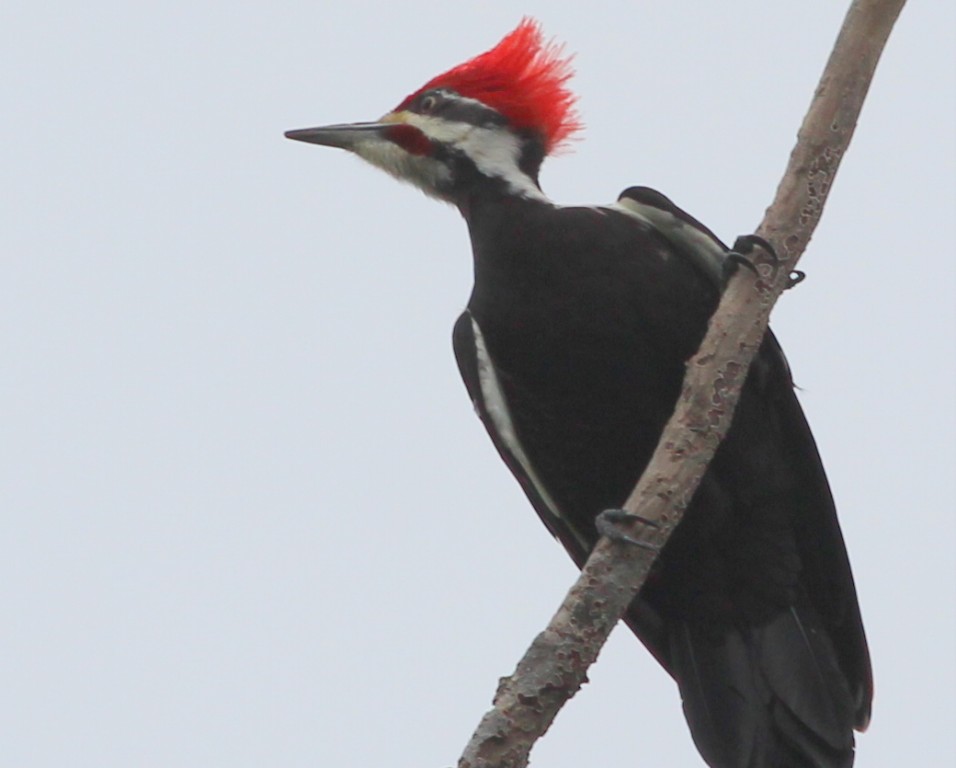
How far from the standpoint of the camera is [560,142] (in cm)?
491

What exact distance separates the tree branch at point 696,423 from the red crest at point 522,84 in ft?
4.55

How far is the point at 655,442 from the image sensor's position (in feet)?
13.9

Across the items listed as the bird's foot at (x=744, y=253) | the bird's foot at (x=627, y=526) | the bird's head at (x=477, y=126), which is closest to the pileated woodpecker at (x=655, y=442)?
the bird's head at (x=477, y=126)

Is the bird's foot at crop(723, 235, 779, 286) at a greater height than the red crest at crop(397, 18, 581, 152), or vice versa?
the red crest at crop(397, 18, 581, 152)

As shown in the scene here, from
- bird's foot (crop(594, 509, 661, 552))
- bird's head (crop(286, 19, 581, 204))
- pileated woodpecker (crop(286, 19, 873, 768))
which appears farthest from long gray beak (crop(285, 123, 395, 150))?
bird's foot (crop(594, 509, 661, 552))

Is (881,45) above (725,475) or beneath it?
above

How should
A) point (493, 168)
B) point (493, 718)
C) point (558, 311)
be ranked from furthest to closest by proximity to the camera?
point (493, 168) < point (558, 311) < point (493, 718)

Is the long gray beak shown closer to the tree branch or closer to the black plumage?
the black plumage

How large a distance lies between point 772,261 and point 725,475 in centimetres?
90

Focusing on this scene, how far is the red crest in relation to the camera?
4820mm

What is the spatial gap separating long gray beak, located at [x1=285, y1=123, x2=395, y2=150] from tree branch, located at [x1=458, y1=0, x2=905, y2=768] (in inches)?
67.9

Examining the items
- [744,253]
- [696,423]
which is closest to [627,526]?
[696,423]

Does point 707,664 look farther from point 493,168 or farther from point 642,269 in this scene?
point 493,168

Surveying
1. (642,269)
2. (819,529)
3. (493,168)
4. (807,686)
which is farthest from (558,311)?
(807,686)
